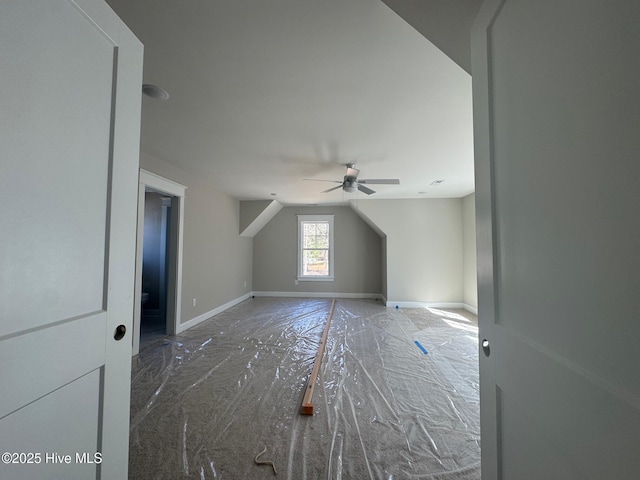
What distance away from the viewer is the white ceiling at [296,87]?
51.4 inches

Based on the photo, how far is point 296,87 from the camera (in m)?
1.83

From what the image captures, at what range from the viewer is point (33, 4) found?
0.68m

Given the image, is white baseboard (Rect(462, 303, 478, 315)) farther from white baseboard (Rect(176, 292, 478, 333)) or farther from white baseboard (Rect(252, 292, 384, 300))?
white baseboard (Rect(252, 292, 384, 300))

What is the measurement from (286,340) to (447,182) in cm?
359

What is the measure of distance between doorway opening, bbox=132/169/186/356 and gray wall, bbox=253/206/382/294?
7.58ft

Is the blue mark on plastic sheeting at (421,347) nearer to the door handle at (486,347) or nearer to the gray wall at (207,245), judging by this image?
the door handle at (486,347)

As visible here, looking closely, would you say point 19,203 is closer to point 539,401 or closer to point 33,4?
point 33,4

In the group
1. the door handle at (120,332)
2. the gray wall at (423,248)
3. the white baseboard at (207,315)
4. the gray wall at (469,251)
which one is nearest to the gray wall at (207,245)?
the white baseboard at (207,315)

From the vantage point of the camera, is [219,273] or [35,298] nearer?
[35,298]

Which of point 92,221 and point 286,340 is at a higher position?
point 92,221

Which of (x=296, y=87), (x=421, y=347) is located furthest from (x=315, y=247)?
(x=296, y=87)

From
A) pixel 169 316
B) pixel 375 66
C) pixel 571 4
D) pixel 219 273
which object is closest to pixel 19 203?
pixel 571 4

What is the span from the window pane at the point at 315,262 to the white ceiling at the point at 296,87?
11.1ft

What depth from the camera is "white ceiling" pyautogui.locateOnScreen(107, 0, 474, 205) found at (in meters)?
1.30
